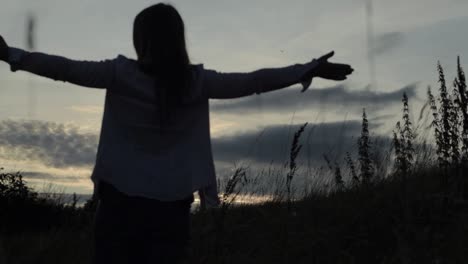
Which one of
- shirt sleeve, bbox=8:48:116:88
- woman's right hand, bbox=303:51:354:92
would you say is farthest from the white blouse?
woman's right hand, bbox=303:51:354:92

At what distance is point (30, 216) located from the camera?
70.8ft

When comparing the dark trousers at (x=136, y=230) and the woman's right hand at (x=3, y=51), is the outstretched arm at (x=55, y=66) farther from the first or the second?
the dark trousers at (x=136, y=230)

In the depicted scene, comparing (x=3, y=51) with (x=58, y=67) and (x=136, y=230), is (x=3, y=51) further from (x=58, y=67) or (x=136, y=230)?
(x=136, y=230)

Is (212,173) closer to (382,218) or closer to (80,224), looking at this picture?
(382,218)

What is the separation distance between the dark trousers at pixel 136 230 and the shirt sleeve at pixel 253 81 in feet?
2.09

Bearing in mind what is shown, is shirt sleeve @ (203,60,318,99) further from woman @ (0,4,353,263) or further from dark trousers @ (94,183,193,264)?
dark trousers @ (94,183,193,264)

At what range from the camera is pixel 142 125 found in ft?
10.1

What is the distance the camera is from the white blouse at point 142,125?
2957mm

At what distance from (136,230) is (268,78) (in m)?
1.08

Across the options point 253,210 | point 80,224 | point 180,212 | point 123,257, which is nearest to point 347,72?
point 180,212

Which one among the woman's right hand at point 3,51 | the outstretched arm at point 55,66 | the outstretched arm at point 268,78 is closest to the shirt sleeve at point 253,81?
the outstretched arm at point 268,78

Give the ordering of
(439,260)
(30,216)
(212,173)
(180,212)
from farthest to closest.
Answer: (30,216)
(439,260)
(212,173)
(180,212)

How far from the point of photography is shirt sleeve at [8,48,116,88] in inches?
115

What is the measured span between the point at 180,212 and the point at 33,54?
3.54ft
